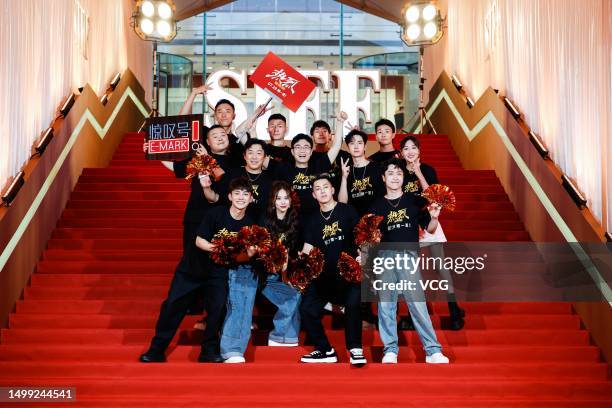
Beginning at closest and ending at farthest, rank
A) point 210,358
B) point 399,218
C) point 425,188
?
point 210,358 < point 399,218 < point 425,188

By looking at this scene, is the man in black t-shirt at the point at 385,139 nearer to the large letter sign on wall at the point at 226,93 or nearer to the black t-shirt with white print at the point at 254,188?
the black t-shirt with white print at the point at 254,188

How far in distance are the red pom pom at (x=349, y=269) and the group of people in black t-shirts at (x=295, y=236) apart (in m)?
0.08

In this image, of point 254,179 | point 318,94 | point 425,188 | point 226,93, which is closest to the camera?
point 425,188

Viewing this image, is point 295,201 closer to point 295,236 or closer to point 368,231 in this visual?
point 295,236

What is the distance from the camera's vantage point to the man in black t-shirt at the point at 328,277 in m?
5.91

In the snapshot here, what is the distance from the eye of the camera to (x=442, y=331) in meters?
6.46

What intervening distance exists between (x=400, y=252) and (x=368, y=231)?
12.1 inches

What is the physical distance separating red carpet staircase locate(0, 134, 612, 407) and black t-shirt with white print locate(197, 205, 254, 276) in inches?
25.8

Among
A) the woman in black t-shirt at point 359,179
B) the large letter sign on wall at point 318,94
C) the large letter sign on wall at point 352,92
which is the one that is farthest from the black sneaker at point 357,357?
the large letter sign on wall at point 352,92

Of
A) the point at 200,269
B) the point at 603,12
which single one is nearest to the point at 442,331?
the point at 200,269

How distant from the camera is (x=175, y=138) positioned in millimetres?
6629

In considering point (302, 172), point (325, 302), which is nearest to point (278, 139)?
point (302, 172)

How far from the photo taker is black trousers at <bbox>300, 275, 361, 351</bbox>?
586 cm

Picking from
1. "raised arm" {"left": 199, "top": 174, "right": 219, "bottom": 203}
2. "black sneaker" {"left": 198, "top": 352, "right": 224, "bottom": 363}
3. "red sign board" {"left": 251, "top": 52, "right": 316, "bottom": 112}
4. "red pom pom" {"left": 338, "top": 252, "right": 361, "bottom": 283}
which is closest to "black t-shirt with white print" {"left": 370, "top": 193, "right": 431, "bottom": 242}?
"red pom pom" {"left": 338, "top": 252, "right": 361, "bottom": 283}
